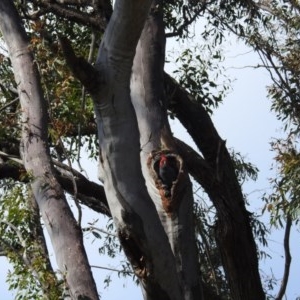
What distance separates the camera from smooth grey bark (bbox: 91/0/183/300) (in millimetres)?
3654

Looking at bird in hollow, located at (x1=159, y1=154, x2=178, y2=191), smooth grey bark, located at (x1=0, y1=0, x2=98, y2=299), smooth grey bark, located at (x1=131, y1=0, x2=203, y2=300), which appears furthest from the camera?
bird in hollow, located at (x1=159, y1=154, x2=178, y2=191)

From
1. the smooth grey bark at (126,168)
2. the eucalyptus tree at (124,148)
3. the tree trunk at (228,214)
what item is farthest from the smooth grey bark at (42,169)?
the tree trunk at (228,214)

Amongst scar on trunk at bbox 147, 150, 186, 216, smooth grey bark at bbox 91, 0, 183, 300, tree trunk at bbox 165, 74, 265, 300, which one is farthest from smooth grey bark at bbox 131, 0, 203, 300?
tree trunk at bbox 165, 74, 265, 300

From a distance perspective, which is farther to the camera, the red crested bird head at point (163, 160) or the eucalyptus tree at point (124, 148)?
the red crested bird head at point (163, 160)

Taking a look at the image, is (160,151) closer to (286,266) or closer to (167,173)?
(167,173)

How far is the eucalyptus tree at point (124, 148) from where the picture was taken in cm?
370

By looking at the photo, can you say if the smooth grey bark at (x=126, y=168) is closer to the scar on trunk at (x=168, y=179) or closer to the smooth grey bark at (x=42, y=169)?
the smooth grey bark at (x=42, y=169)

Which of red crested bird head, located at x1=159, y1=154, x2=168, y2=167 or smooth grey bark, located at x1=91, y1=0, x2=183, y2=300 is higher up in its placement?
red crested bird head, located at x1=159, y1=154, x2=168, y2=167

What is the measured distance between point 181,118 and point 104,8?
148 centimetres

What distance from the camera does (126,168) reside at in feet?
12.1

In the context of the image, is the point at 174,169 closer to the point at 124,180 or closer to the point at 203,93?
the point at 124,180

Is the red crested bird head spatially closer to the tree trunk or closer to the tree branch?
the tree trunk

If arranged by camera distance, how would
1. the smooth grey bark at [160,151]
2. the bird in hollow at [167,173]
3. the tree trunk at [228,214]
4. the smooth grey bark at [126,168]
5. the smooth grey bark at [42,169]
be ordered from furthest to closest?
the tree trunk at [228,214]
the bird in hollow at [167,173]
the smooth grey bark at [160,151]
the smooth grey bark at [42,169]
the smooth grey bark at [126,168]

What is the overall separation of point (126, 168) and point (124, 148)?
0.32 feet
